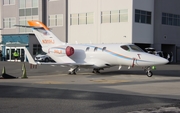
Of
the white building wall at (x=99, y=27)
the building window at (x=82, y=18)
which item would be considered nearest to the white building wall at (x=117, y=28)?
A: the white building wall at (x=99, y=27)

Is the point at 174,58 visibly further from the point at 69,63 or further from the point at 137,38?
the point at 69,63

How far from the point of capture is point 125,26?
48906mm

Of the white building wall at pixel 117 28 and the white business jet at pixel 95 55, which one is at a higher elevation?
the white building wall at pixel 117 28

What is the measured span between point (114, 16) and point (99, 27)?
9.87ft

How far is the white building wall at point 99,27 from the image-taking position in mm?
48781

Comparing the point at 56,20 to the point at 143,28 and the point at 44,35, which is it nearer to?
the point at 143,28

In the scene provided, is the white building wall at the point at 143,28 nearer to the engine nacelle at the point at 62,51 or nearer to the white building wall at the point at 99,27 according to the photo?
the white building wall at the point at 99,27

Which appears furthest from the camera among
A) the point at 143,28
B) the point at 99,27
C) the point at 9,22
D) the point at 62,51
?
the point at 9,22

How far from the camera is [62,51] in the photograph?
90.3ft

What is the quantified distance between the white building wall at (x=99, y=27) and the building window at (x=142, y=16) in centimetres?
146

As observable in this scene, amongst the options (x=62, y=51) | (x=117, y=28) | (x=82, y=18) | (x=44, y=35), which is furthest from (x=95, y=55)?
(x=82, y=18)

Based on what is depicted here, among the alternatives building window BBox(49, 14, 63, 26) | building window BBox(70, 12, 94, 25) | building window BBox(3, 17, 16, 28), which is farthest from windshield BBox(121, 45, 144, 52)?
building window BBox(3, 17, 16, 28)

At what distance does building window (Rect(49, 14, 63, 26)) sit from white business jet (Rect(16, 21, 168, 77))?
90.5 ft

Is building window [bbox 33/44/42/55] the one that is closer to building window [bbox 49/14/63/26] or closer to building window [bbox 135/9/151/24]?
building window [bbox 49/14/63/26]
